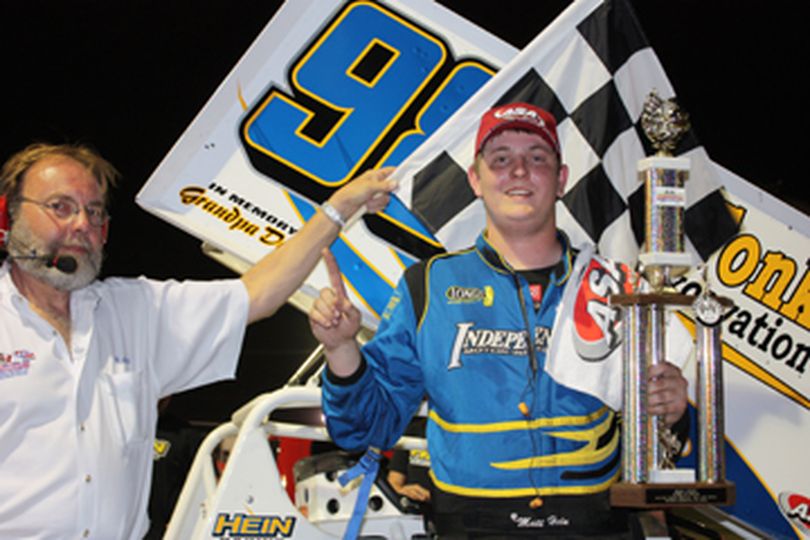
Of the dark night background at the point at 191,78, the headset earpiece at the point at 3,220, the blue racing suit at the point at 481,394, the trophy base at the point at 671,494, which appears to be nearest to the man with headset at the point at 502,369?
the blue racing suit at the point at 481,394

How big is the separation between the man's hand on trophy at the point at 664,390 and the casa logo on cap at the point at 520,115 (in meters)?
0.76

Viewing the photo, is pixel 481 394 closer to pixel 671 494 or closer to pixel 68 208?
pixel 671 494

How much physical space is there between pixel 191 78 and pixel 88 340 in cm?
1318

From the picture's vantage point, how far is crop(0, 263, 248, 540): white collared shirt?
2.17 m

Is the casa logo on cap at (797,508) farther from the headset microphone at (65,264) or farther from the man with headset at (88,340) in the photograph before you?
the headset microphone at (65,264)

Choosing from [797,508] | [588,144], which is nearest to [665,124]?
[588,144]

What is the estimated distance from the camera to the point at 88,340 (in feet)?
7.75

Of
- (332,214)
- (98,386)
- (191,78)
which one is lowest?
(191,78)

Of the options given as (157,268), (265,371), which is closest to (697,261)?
(157,268)

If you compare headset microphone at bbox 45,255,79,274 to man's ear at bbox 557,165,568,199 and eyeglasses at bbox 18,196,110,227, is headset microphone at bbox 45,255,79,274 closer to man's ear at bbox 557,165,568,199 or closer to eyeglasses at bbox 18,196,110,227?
eyeglasses at bbox 18,196,110,227

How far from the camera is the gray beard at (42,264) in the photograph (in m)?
2.36

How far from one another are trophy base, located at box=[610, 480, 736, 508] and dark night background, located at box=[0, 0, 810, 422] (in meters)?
6.93

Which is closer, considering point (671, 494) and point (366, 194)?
point (671, 494)

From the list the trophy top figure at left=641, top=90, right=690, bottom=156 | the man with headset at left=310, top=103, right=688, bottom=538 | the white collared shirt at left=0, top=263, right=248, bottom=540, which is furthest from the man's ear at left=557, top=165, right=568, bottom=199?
the white collared shirt at left=0, top=263, right=248, bottom=540
